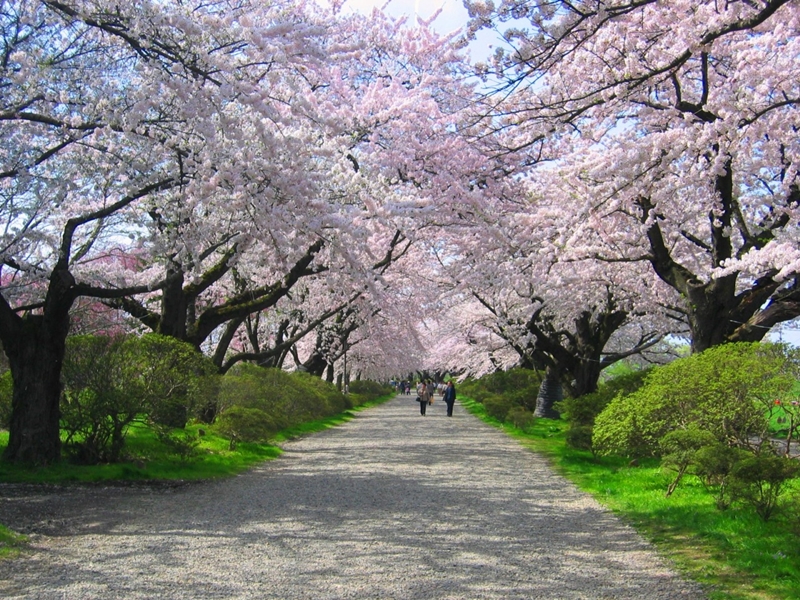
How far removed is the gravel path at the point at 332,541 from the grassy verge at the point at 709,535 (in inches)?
10.9

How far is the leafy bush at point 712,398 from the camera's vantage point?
8.48 meters

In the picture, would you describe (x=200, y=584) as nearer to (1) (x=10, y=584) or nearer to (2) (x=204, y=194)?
(1) (x=10, y=584)

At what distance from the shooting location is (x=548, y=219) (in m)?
15.7

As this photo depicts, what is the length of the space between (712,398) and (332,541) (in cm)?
501

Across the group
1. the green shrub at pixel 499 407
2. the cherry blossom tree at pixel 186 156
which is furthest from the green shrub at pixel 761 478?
the green shrub at pixel 499 407

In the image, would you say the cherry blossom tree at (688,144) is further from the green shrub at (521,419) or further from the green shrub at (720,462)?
the green shrub at (521,419)

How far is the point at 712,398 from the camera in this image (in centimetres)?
910

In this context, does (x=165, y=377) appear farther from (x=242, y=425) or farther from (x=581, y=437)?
(x=581, y=437)

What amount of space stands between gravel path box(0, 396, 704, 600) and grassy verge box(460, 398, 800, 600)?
28 centimetres

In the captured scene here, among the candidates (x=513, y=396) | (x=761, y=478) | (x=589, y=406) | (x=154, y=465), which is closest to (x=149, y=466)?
(x=154, y=465)

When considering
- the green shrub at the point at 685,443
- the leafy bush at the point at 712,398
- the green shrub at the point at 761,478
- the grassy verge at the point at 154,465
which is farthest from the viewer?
the grassy verge at the point at 154,465

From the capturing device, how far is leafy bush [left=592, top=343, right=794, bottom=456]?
27.8ft

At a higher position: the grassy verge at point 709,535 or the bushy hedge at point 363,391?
the bushy hedge at point 363,391

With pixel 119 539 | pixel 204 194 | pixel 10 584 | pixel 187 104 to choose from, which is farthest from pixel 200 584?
pixel 204 194
